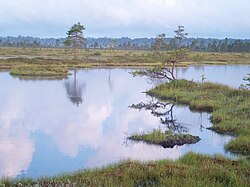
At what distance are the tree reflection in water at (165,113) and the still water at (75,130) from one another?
20 cm

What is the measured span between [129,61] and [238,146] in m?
55.0

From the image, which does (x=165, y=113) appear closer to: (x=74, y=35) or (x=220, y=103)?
(x=220, y=103)

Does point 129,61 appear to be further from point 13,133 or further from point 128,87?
point 13,133

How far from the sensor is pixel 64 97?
28766mm

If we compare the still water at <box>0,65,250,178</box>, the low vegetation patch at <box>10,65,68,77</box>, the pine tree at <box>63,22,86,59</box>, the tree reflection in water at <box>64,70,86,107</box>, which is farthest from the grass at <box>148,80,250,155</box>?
the pine tree at <box>63,22,86,59</box>

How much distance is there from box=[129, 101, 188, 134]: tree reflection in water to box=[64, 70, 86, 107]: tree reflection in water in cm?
465

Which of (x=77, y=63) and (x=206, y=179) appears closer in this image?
(x=206, y=179)

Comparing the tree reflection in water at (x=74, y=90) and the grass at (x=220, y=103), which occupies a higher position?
the grass at (x=220, y=103)

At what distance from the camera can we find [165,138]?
1558 centimetres

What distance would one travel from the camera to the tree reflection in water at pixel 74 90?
90.4ft

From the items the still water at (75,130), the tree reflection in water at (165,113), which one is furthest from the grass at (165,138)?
the tree reflection in water at (165,113)

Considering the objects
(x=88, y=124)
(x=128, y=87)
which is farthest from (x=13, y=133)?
(x=128, y=87)

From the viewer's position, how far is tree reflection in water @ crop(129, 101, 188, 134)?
19.0 meters

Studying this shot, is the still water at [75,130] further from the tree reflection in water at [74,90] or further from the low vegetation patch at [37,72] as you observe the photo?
the low vegetation patch at [37,72]
